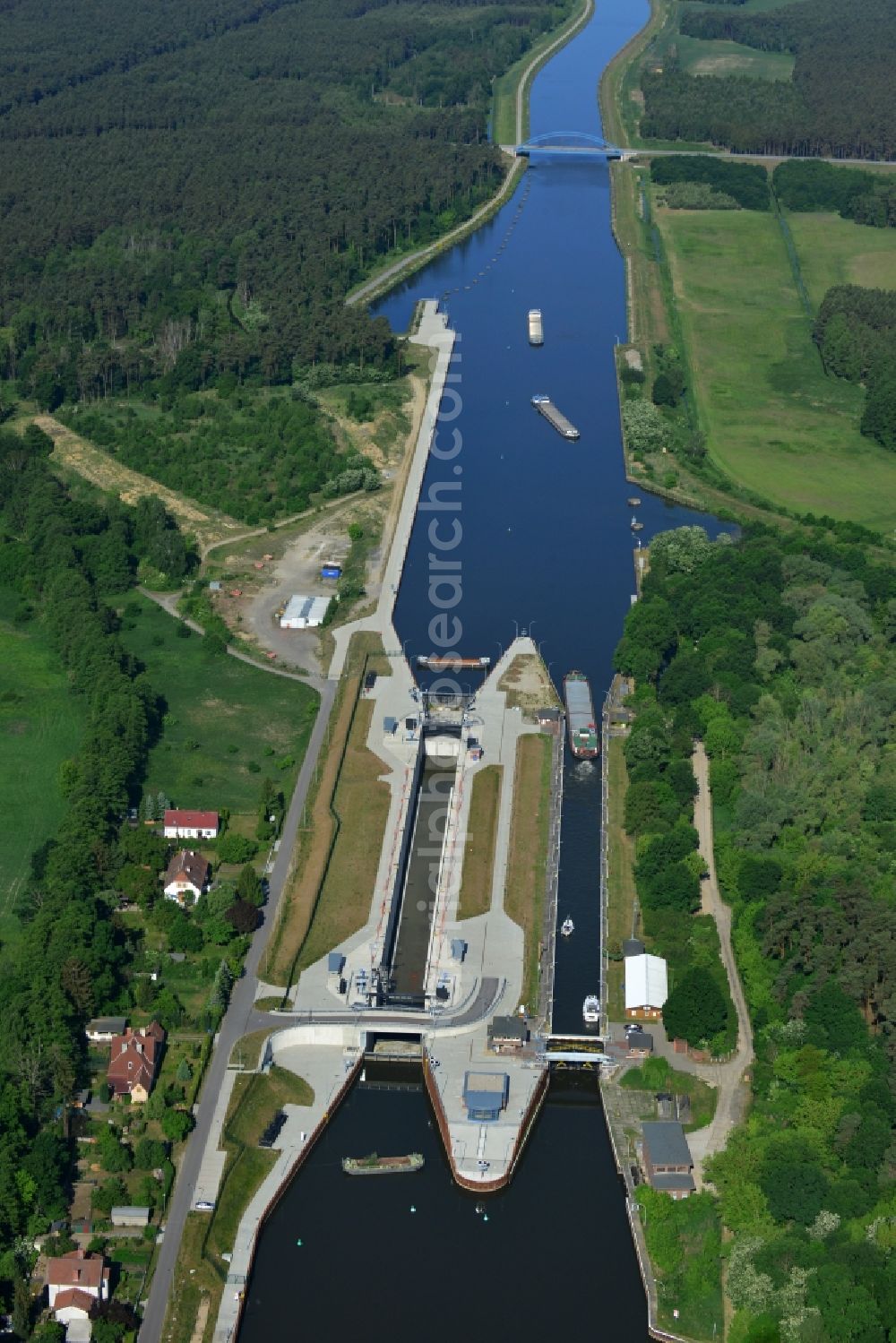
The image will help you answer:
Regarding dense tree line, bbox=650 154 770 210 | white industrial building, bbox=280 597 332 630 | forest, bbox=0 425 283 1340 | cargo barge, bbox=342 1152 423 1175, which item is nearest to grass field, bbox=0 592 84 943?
forest, bbox=0 425 283 1340

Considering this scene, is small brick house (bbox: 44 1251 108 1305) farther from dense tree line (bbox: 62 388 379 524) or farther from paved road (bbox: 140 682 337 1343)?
dense tree line (bbox: 62 388 379 524)

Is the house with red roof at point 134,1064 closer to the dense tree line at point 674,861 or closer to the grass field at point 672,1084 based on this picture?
the grass field at point 672,1084

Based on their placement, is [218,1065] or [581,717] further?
[581,717]

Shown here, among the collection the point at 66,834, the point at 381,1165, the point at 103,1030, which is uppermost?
the point at 66,834

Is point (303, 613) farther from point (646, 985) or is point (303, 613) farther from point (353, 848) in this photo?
point (646, 985)

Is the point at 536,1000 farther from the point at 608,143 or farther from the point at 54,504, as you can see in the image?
the point at 608,143

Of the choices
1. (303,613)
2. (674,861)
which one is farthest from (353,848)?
(303,613)
